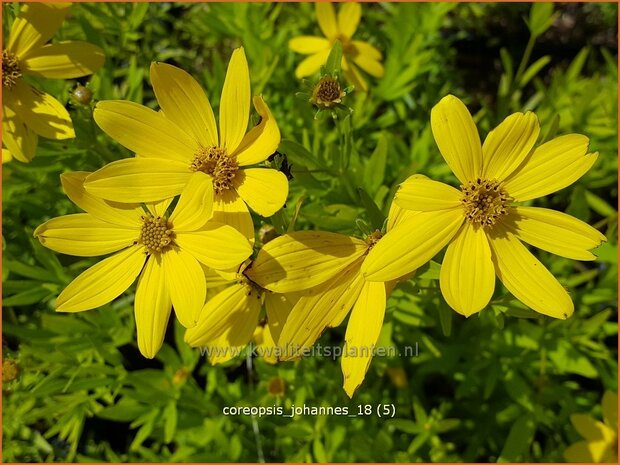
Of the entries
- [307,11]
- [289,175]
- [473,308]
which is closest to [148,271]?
[289,175]

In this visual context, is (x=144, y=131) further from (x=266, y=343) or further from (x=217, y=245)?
(x=266, y=343)

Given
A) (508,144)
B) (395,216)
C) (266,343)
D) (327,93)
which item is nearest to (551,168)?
(508,144)

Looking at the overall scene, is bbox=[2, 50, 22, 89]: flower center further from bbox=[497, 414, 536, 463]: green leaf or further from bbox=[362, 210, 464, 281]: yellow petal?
bbox=[497, 414, 536, 463]: green leaf

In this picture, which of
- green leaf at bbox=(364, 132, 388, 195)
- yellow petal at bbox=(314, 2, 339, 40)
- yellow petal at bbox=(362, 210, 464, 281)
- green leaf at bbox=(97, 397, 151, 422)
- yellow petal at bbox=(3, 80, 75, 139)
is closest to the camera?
yellow petal at bbox=(362, 210, 464, 281)

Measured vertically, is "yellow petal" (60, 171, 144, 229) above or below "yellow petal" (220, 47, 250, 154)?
below

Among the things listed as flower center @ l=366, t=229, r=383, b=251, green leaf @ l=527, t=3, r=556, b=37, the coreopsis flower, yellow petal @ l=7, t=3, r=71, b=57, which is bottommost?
flower center @ l=366, t=229, r=383, b=251

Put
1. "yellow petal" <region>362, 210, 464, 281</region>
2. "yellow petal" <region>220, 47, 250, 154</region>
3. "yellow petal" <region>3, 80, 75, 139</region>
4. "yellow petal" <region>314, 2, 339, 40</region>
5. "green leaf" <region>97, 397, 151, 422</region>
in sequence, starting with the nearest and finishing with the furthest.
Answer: "yellow petal" <region>362, 210, 464, 281</region>
"yellow petal" <region>220, 47, 250, 154</region>
"yellow petal" <region>3, 80, 75, 139</region>
"green leaf" <region>97, 397, 151, 422</region>
"yellow petal" <region>314, 2, 339, 40</region>

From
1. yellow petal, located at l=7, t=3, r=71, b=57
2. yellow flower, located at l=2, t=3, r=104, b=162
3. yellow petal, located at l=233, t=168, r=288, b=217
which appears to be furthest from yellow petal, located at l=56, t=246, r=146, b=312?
yellow petal, located at l=7, t=3, r=71, b=57
